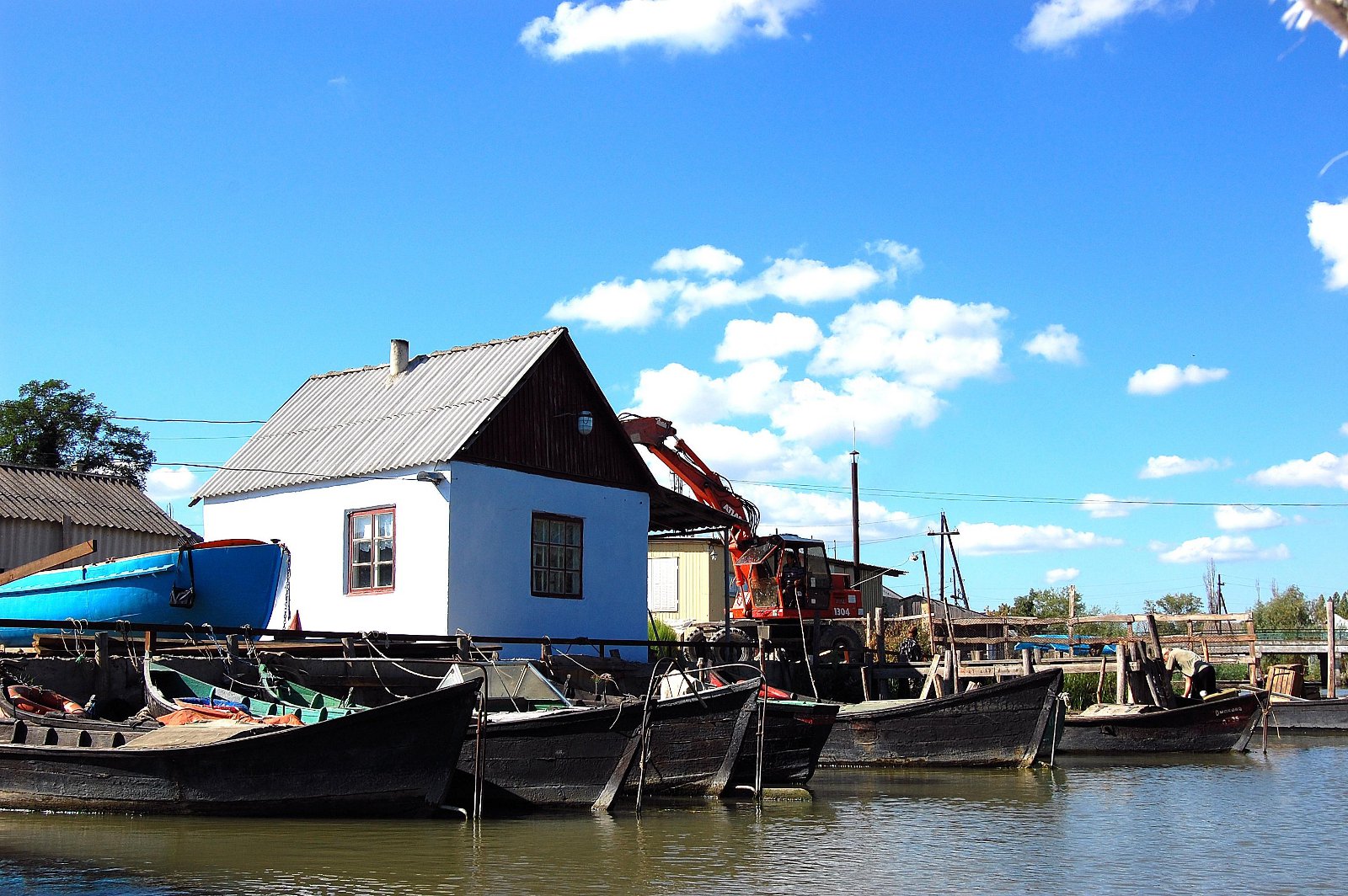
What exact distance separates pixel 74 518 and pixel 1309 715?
2935 centimetres

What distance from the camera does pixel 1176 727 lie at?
24250mm

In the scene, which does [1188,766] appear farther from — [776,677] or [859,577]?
[859,577]

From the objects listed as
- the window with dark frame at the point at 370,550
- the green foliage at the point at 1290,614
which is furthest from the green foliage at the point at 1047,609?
the window with dark frame at the point at 370,550

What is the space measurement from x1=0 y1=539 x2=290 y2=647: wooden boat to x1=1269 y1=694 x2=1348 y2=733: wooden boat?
22.3 metres

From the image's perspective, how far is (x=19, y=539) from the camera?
2956 centimetres

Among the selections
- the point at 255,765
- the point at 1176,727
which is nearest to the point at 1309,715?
the point at 1176,727

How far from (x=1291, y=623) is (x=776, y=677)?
6047 centimetres

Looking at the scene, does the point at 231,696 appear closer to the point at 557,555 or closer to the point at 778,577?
the point at 557,555

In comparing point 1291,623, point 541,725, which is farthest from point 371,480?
point 1291,623

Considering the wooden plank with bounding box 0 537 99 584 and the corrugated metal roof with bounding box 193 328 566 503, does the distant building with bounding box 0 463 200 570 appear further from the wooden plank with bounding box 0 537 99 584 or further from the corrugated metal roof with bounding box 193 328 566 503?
the wooden plank with bounding box 0 537 99 584

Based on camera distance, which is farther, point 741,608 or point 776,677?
point 741,608

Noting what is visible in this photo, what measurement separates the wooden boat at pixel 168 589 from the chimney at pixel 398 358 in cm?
611

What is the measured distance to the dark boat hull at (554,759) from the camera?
50.4 feet

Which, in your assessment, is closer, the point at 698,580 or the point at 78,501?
the point at 78,501
